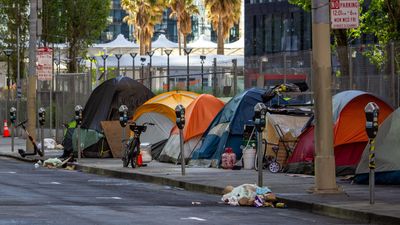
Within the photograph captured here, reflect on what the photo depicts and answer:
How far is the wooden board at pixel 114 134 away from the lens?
98.9 ft

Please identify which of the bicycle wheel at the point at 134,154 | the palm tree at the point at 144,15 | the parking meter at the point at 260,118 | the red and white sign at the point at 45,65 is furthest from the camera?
the palm tree at the point at 144,15

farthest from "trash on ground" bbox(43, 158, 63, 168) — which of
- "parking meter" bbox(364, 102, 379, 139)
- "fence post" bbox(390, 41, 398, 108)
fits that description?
"parking meter" bbox(364, 102, 379, 139)

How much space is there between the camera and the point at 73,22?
58094 mm

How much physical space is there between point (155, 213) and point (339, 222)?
2.62m

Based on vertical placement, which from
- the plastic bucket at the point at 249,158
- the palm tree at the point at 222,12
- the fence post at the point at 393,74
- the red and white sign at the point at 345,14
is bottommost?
the plastic bucket at the point at 249,158

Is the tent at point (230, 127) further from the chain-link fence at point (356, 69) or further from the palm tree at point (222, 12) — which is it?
the palm tree at point (222, 12)

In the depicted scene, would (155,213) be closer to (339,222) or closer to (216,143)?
(339,222)

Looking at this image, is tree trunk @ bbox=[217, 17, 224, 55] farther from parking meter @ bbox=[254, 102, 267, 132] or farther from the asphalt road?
parking meter @ bbox=[254, 102, 267, 132]

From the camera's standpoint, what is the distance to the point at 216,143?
84.3ft

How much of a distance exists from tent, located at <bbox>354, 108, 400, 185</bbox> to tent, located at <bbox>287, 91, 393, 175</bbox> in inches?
82.2

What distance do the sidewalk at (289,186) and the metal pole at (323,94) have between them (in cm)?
37

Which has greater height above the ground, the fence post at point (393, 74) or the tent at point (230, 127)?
the fence post at point (393, 74)

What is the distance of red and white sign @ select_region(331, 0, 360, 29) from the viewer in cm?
1725

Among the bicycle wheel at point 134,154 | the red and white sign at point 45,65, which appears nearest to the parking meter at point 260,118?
the bicycle wheel at point 134,154
